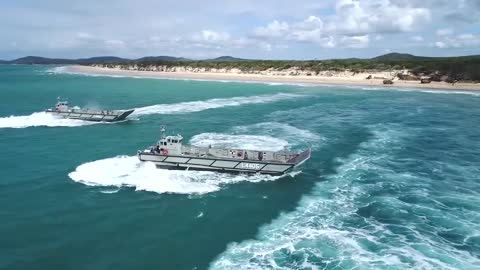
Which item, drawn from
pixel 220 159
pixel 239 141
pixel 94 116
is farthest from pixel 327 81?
pixel 220 159

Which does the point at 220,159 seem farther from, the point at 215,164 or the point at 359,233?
the point at 359,233

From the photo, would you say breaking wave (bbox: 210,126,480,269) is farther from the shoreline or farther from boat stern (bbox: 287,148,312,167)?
the shoreline

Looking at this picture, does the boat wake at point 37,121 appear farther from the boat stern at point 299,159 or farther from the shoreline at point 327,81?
the shoreline at point 327,81

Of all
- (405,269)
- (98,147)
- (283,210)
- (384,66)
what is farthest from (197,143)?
(384,66)

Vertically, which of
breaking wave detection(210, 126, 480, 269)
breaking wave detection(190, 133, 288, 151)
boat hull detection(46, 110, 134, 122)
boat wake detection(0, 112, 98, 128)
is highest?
boat hull detection(46, 110, 134, 122)

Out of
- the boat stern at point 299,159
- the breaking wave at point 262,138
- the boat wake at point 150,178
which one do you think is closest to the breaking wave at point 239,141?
the breaking wave at point 262,138

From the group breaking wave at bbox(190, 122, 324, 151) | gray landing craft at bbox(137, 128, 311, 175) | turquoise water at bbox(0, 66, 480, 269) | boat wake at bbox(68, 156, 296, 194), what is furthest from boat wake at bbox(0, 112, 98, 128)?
gray landing craft at bbox(137, 128, 311, 175)

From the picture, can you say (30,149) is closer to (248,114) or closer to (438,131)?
(248,114)
